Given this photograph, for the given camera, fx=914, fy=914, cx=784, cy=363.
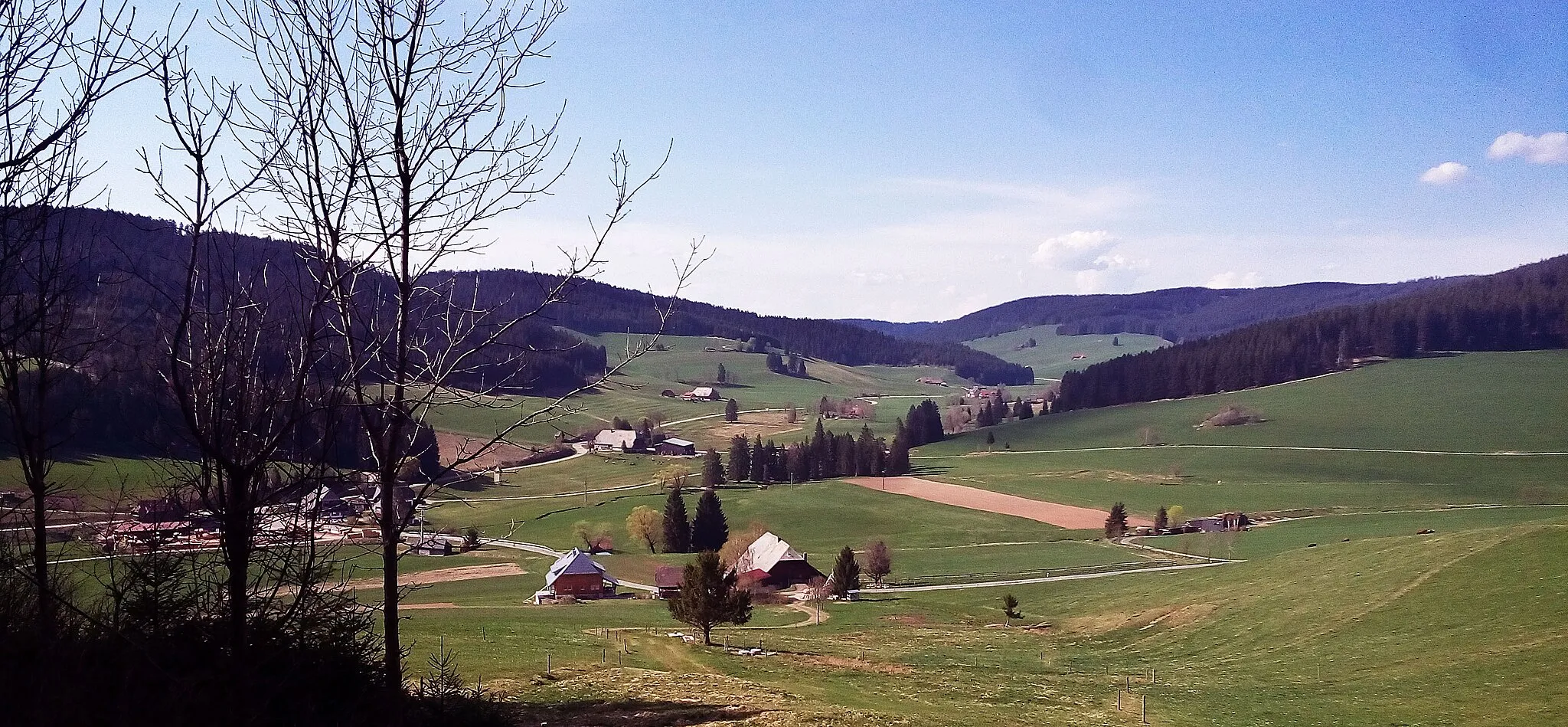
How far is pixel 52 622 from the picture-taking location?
727 centimetres

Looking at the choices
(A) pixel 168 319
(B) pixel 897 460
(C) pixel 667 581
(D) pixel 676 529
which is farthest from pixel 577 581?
(B) pixel 897 460

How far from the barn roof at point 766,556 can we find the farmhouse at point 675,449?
70.8m

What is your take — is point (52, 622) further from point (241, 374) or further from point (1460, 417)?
point (1460, 417)

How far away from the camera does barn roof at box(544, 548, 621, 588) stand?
58188 mm

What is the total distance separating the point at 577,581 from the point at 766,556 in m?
14.0

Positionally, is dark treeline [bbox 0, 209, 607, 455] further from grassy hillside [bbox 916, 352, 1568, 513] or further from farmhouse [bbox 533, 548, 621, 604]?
grassy hillside [bbox 916, 352, 1568, 513]

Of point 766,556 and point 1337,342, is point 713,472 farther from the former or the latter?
point 1337,342

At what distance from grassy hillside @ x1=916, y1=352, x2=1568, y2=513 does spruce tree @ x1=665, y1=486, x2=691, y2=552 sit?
36.9 meters

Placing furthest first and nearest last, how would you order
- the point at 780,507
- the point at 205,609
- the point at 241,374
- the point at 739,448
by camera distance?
1. the point at 739,448
2. the point at 780,507
3. the point at 205,609
4. the point at 241,374

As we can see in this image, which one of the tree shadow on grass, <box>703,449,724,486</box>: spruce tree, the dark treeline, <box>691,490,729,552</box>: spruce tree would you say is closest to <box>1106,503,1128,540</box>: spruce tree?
<box>691,490,729,552</box>: spruce tree

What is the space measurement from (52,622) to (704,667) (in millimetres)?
21375

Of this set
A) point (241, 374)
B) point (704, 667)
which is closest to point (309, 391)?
point (241, 374)

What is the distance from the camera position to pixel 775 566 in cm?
6438

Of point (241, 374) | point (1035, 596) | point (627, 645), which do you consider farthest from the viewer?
point (1035, 596)
